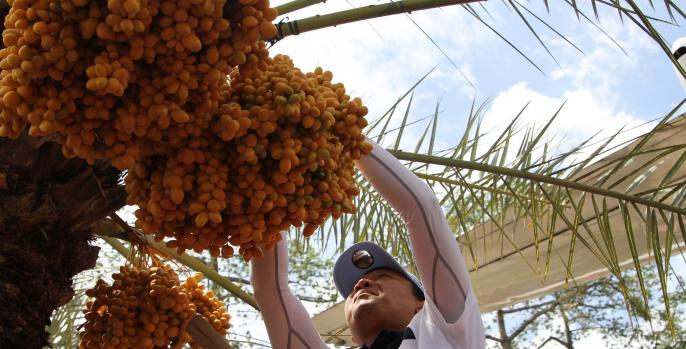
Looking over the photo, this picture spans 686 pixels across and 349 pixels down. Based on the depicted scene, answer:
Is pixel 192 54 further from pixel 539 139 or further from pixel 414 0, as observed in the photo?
pixel 539 139

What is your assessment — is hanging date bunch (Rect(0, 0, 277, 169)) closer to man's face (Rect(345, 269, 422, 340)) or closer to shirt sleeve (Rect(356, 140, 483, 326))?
shirt sleeve (Rect(356, 140, 483, 326))

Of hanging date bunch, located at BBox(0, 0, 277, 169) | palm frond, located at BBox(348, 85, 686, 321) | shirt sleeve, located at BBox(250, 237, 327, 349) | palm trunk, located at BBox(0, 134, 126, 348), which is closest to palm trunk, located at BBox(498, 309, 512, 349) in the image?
palm frond, located at BBox(348, 85, 686, 321)

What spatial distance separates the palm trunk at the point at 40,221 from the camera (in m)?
1.71

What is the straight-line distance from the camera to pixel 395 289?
2285 millimetres

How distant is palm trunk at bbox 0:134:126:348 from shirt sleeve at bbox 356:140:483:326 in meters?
0.60

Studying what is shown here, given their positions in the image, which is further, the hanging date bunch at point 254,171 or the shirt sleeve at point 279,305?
the shirt sleeve at point 279,305

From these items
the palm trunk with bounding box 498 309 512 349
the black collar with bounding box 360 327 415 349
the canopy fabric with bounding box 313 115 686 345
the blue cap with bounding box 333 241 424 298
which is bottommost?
the black collar with bounding box 360 327 415 349

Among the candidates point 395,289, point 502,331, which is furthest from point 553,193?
point 502,331

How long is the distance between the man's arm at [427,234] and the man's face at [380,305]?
1.14 feet

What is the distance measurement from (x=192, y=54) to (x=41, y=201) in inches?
27.1

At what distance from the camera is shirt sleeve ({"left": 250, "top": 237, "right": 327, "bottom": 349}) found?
82.2 inches

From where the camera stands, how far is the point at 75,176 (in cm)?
Result: 180

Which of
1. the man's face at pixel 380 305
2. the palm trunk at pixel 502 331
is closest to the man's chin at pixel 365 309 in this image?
the man's face at pixel 380 305

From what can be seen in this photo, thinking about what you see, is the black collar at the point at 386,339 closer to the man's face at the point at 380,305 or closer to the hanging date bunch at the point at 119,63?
the man's face at the point at 380,305
